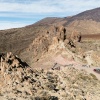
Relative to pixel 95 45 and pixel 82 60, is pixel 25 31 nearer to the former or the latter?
pixel 95 45

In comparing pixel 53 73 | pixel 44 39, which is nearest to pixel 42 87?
pixel 53 73

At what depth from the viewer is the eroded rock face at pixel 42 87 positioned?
29.8 metres

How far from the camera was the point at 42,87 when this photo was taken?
33.3 meters

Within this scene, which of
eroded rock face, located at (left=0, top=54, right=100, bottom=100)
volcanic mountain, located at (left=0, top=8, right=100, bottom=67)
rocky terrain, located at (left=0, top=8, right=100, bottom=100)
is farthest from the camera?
volcanic mountain, located at (left=0, top=8, right=100, bottom=67)

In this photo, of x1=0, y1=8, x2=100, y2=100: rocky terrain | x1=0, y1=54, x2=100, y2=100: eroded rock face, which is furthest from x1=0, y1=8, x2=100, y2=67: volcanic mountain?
x1=0, y1=54, x2=100, y2=100: eroded rock face

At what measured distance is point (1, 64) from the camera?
134ft

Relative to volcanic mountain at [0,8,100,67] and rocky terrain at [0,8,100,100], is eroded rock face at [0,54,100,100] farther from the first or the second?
volcanic mountain at [0,8,100,67]

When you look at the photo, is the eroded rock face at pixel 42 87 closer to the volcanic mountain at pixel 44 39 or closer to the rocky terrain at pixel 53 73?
the rocky terrain at pixel 53 73

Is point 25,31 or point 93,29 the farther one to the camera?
point 93,29

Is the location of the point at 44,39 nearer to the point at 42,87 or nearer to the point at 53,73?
the point at 53,73

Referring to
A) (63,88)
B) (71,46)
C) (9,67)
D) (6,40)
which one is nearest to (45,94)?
(63,88)

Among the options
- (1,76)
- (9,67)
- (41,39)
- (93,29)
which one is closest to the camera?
(1,76)

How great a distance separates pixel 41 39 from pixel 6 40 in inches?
1702

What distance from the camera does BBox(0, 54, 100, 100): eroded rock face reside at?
2982cm
